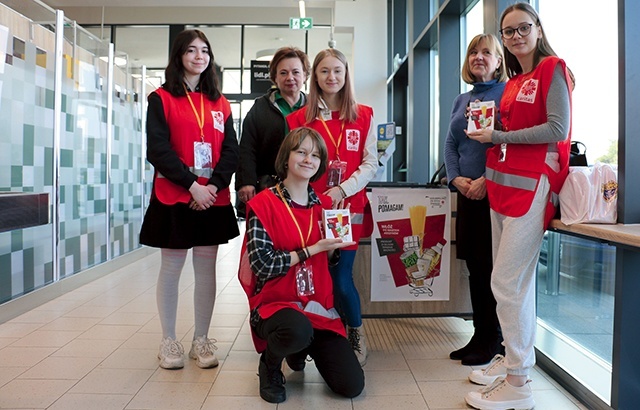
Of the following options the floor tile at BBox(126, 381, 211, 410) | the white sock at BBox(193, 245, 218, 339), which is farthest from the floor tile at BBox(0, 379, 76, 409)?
the white sock at BBox(193, 245, 218, 339)

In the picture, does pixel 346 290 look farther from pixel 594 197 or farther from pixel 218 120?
pixel 594 197

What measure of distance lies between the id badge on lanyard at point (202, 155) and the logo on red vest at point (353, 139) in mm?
684

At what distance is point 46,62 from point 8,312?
1.92 meters

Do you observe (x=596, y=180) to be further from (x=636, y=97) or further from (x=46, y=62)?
(x=46, y=62)

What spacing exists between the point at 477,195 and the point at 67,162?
142 inches

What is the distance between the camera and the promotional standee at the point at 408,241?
121 inches

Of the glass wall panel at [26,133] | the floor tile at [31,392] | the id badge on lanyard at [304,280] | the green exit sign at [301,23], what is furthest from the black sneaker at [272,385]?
the green exit sign at [301,23]

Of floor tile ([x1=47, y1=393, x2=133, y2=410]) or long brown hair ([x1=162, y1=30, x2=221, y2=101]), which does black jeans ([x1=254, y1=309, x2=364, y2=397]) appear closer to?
floor tile ([x1=47, y1=393, x2=133, y2=410])

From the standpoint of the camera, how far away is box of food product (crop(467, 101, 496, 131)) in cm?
219

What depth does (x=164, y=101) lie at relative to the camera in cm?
259

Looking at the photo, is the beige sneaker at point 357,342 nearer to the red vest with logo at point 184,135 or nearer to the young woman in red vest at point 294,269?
the young woman in red vest at point 294,269

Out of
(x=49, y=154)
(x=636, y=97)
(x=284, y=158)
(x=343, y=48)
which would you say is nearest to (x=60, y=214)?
(x=49, y=154)

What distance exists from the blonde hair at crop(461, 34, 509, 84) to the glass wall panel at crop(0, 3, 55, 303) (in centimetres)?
298

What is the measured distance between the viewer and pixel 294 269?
2.31m
